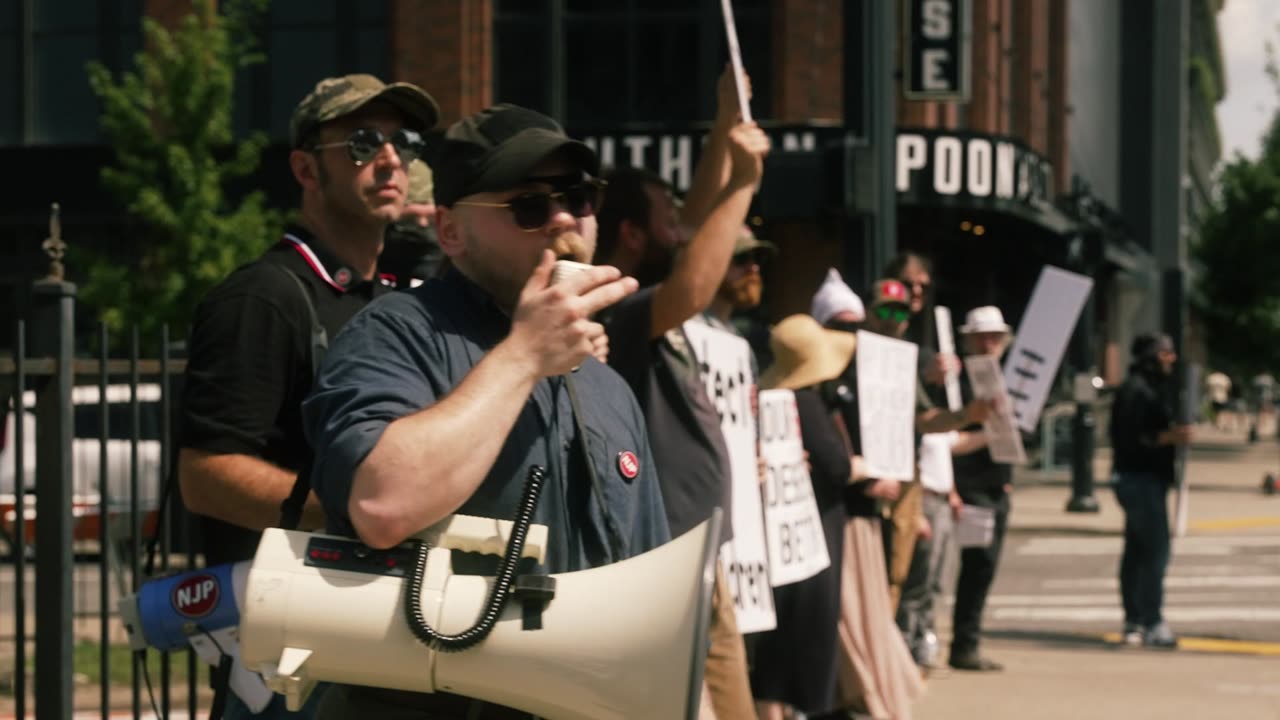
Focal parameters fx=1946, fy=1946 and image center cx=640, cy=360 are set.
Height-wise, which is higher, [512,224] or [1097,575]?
[512,224]

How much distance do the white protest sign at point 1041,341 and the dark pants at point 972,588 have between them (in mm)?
571

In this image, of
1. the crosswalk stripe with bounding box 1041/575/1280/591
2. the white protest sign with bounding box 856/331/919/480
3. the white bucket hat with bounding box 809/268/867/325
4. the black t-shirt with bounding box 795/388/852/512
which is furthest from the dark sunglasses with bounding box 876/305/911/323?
the crosswalk stripe with bounding box 1041/575/1280/591

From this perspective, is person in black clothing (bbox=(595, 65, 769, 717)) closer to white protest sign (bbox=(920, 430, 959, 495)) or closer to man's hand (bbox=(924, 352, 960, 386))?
man's hand (bbox=(924, 352, 960, 386))

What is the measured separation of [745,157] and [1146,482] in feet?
25.2

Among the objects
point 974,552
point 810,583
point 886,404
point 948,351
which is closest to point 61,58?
point 974,552

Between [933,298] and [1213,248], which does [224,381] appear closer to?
[933,298]

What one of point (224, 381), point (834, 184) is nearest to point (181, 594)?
point (224, 381)

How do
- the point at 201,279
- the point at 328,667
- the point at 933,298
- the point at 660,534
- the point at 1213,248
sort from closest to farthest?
the point at 328,667
the point at 660,534
the point at 201,279
the point at 933,298
the point at 1213,248

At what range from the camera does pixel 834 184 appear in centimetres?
1192

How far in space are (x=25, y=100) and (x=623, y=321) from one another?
81.2 feet

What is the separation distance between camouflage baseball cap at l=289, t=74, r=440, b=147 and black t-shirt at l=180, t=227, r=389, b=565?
1.16 feet

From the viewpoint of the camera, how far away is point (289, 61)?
26.9 metres

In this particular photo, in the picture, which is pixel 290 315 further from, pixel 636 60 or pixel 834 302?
pixel 636 60

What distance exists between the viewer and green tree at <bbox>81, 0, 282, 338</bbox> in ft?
72.0
